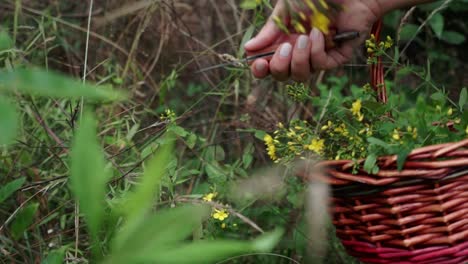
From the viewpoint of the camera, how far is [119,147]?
1.55 meters

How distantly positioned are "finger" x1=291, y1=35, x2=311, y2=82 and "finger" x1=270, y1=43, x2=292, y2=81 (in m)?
0.01

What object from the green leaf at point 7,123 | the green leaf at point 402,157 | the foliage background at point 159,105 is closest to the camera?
the green leaf at point 7,123

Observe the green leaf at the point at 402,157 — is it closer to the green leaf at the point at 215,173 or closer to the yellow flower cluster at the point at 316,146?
the yellow flower cluster at the point at 316,146

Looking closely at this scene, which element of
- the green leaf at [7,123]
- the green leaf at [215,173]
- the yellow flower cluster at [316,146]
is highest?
the yellow flower cluster at [316,146]

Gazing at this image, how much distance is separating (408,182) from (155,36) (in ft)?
4.34

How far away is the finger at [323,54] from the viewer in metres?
1.16

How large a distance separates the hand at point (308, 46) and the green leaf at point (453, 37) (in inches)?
51.8

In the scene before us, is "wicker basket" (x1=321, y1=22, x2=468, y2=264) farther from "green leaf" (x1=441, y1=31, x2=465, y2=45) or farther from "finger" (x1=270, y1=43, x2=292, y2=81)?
"green leaf" (x1=441, y1=31, x2=465, y2=45)

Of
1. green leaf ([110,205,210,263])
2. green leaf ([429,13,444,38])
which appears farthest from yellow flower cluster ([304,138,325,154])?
green leaf ([429,13,444,38])

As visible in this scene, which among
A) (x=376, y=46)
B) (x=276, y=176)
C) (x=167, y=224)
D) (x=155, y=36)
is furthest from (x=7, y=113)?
(x=155, y=36)

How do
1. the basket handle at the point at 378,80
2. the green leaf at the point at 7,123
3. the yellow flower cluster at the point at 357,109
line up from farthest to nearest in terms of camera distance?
the basket handle at the point at 378,80, the yellow flower cluster at the point at 357,109, the green leaf at the point at 7,123

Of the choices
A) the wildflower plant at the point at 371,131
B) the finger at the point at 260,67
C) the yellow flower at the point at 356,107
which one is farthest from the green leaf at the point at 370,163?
the finger at the point at 260,67

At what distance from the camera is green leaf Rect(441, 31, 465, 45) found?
2.42 meters

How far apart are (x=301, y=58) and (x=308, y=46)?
0.02 meters
